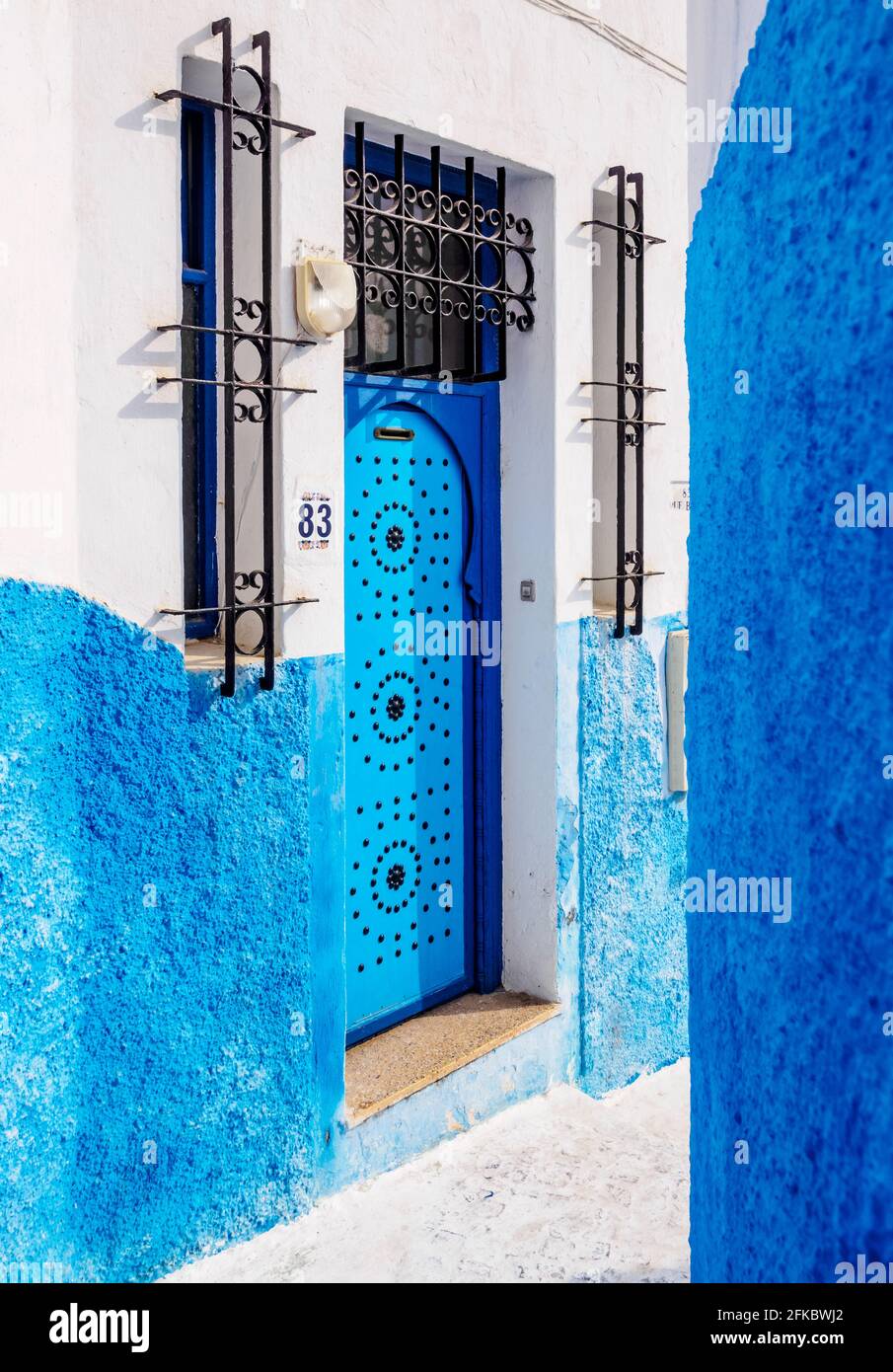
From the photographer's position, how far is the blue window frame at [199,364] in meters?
3.95

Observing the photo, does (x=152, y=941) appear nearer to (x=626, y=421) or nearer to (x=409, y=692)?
(x=409, y=692)

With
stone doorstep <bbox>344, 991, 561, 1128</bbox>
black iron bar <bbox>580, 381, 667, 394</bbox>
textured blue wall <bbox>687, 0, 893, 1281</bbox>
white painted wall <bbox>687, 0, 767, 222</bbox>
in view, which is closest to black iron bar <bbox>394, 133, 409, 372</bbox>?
black iron bar <bbox>580, 381, 667, 394</bbox>

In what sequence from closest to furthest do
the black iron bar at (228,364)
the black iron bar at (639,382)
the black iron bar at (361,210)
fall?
the black iron bar at (228,364)
the black iron bar at (361,210)
the black iron bar at (639,382)

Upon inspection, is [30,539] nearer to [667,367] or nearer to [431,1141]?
[431,1141]

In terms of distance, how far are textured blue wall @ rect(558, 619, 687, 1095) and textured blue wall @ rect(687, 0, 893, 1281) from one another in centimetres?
344

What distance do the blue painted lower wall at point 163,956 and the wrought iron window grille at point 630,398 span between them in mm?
1822

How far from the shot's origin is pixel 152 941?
3.65 meters

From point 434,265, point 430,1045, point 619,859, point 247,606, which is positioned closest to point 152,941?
point 247,606

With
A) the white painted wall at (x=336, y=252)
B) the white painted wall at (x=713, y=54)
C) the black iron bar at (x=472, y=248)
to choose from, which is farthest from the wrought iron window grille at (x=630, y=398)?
the white painted wall at (x=713, y=54)

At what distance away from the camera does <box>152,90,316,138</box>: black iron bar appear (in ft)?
11.7

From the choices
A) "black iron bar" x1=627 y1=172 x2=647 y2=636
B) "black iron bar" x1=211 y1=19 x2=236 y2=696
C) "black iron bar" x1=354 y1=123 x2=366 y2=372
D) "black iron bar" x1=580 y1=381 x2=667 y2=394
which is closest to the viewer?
"black iron bar" x1=211 y1=19 x2=236 y2=696

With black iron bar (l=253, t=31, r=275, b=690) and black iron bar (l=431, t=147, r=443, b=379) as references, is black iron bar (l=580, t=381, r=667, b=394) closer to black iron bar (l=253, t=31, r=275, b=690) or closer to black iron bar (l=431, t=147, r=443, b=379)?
black iron bar (l=431, t=147, r=443, b=379)

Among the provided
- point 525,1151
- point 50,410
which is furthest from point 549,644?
point 50,410

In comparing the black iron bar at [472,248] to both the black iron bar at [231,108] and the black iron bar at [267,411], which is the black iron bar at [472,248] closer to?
the black iron bar at [231,108]
